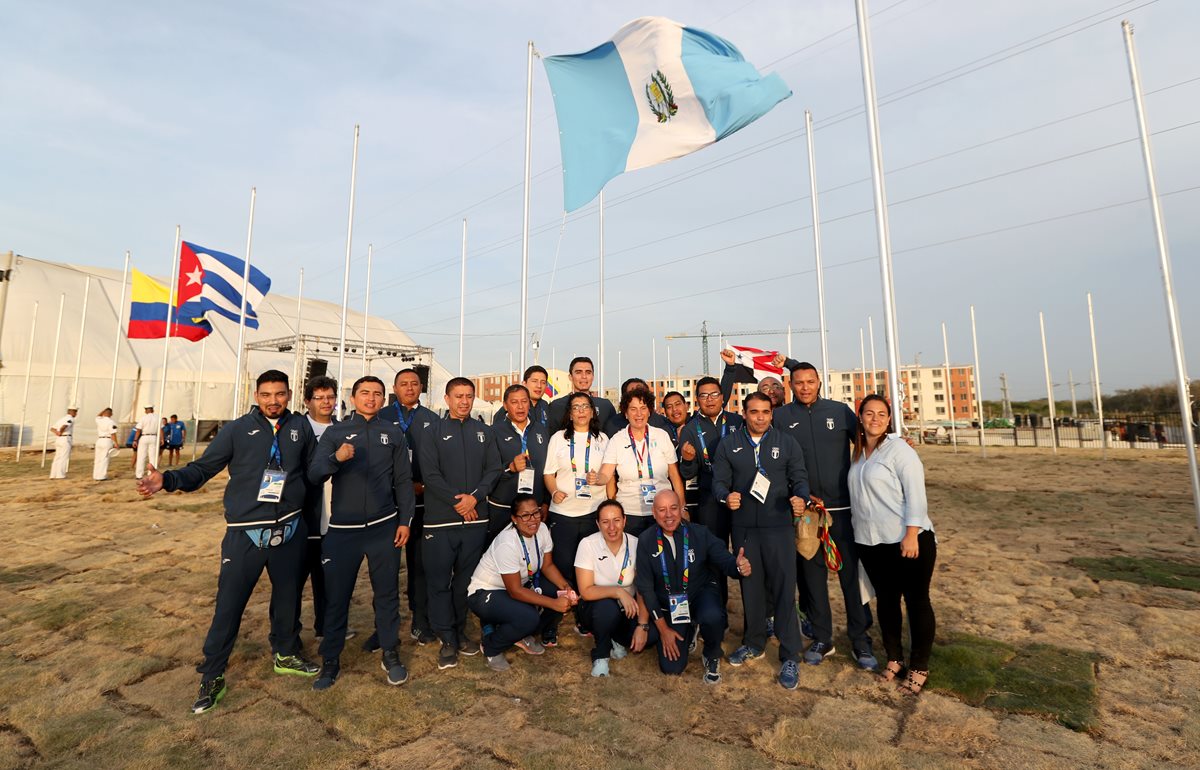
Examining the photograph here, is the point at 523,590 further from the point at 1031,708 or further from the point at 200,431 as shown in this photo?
the point at 200,431

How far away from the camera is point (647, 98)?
8164mm

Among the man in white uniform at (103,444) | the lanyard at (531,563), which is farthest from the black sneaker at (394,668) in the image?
the man in white uniform at (103,444)

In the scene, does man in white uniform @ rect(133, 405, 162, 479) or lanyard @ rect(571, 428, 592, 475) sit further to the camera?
man in white uniform @ rect(133, 405, 162, 479)

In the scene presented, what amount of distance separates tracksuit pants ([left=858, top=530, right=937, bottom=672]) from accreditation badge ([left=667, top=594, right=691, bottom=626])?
136 cm

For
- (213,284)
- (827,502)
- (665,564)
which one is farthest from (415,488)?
(213,284)

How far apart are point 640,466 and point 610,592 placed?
3.52 ft

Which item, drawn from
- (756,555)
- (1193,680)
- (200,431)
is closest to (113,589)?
(756,555)

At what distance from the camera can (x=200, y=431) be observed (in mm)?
27719

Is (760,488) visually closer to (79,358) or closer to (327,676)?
(327,676)

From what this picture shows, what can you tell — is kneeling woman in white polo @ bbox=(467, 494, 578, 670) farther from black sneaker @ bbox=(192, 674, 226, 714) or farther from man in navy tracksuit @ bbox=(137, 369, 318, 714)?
black sneaker @ bbox=(192, 674, 226, 714)

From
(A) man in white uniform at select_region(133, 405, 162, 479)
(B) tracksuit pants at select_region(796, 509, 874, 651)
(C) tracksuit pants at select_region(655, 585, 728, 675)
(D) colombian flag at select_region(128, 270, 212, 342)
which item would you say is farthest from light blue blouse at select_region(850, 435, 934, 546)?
(D) colombian flag at select_region(128, 270, 212, 342)

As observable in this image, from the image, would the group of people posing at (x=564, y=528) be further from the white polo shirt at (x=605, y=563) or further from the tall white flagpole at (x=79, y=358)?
the tall white flagpole at (x=79, y=358)

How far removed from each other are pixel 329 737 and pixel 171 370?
3611 centimetres

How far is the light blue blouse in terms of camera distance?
3824 millimetres
